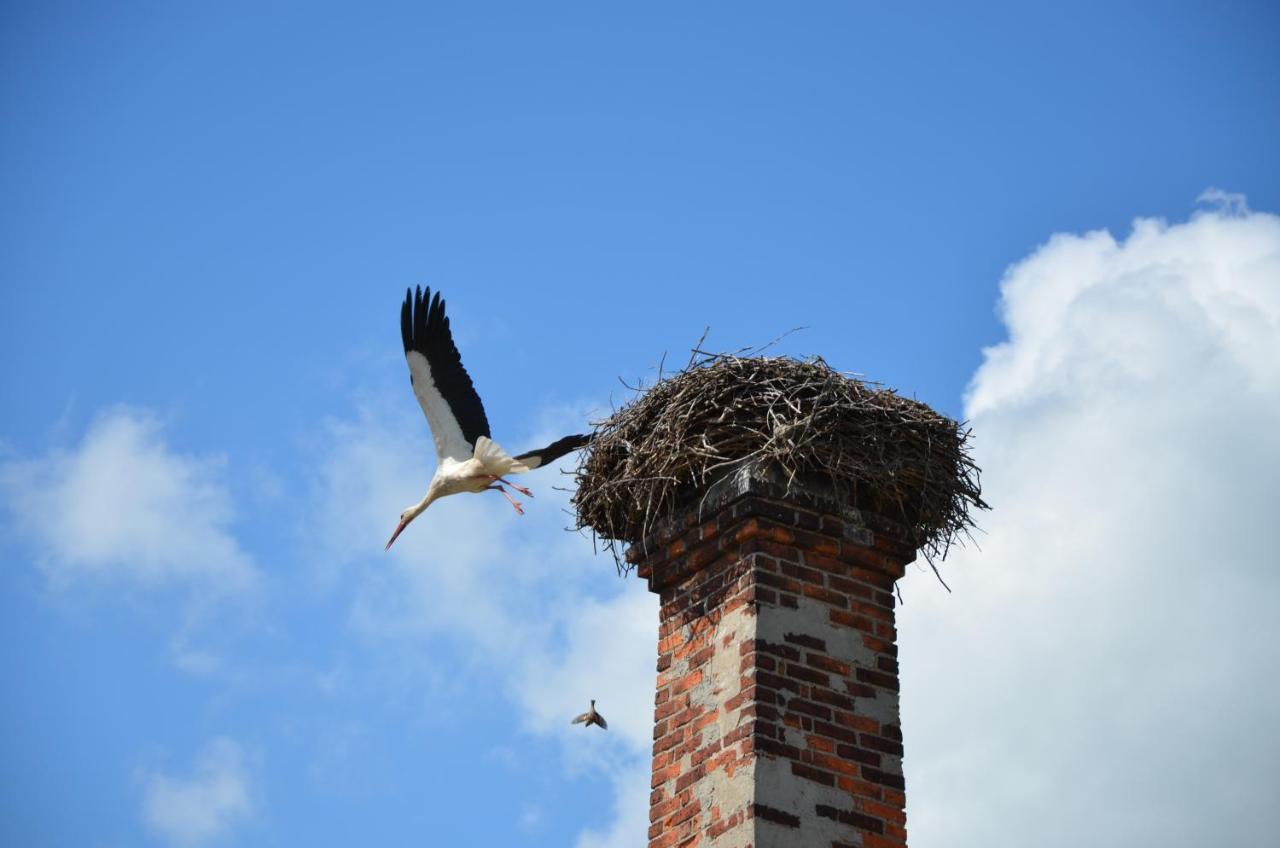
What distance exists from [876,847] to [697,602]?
1237 millimetres

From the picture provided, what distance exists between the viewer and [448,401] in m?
8.45

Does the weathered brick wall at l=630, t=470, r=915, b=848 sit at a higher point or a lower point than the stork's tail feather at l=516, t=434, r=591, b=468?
lower

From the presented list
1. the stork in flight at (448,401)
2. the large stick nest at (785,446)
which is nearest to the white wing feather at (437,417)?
the stork in flight at (448,401)

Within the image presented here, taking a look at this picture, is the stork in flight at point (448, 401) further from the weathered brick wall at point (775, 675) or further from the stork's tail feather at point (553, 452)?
the weathered brick wall at point (775, 675)

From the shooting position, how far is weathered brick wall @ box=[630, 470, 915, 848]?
216 inches

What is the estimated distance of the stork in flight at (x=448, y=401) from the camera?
8.39 meters

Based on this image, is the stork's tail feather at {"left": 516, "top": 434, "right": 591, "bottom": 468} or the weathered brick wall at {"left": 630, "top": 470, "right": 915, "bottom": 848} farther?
→ the stork's tail feather at {"left": 516, "top": 434, "right": 591, "bottom": 468}

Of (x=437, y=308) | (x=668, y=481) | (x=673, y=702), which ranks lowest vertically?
(x=673, y=702)

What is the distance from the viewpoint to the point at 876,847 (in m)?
5.54

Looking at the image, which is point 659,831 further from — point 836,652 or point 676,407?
point 676,407

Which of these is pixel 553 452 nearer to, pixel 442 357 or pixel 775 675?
pixel 442 357

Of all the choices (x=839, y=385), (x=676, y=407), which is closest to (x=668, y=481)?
(x=676, y=407)

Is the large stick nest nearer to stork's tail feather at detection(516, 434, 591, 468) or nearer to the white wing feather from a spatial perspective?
stork's tail feather at detection(516, 434, 591, 468)

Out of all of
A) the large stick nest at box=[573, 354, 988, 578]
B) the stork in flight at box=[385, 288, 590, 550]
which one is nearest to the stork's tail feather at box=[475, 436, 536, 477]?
the stork in flight at box=[385, 288, 590, 550]
